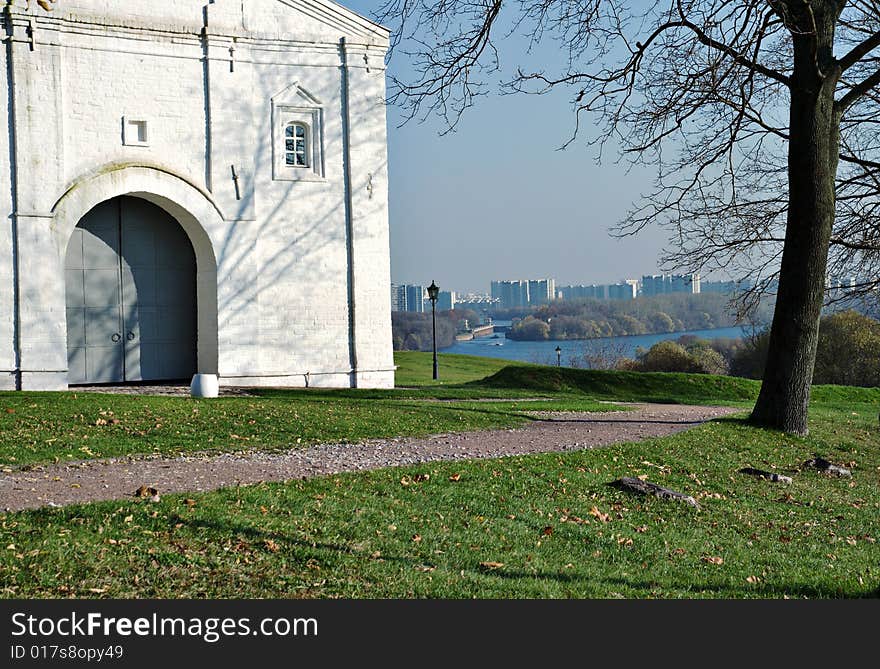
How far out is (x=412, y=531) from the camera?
7.16 meters

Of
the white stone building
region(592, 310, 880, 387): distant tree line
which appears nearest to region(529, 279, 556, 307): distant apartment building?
region(592, 310, 880, 387): distant tree line

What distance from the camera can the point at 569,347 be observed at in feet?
265

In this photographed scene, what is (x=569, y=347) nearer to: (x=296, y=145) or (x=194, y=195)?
(x=296, y=145)

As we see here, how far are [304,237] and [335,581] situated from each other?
16.0 meters

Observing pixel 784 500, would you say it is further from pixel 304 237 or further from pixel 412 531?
pixel 304 237

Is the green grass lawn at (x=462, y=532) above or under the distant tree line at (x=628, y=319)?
under

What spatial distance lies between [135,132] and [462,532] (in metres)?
15.1

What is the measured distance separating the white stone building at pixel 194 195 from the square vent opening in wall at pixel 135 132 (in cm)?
3

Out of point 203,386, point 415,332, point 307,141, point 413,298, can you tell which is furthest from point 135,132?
point 413,298

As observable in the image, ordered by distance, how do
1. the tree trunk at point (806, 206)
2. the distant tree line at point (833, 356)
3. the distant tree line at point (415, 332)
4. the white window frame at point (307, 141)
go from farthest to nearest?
1. the distant tree line at point (415, 332)
2. the distant tree line at point (833, 356)
3. the white window frame at point (307, 141)
4. the tree trunk at point (806, 206)

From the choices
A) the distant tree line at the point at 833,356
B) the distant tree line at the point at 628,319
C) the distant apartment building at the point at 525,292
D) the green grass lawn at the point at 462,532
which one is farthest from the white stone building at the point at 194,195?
the distant apartment building at the point at 525,292

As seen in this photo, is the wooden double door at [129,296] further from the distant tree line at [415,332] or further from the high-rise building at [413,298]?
the high-rise building at [413,298]

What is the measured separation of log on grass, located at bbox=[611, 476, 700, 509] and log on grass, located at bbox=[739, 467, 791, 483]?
2.42m

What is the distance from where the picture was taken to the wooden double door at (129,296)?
19656 mm
